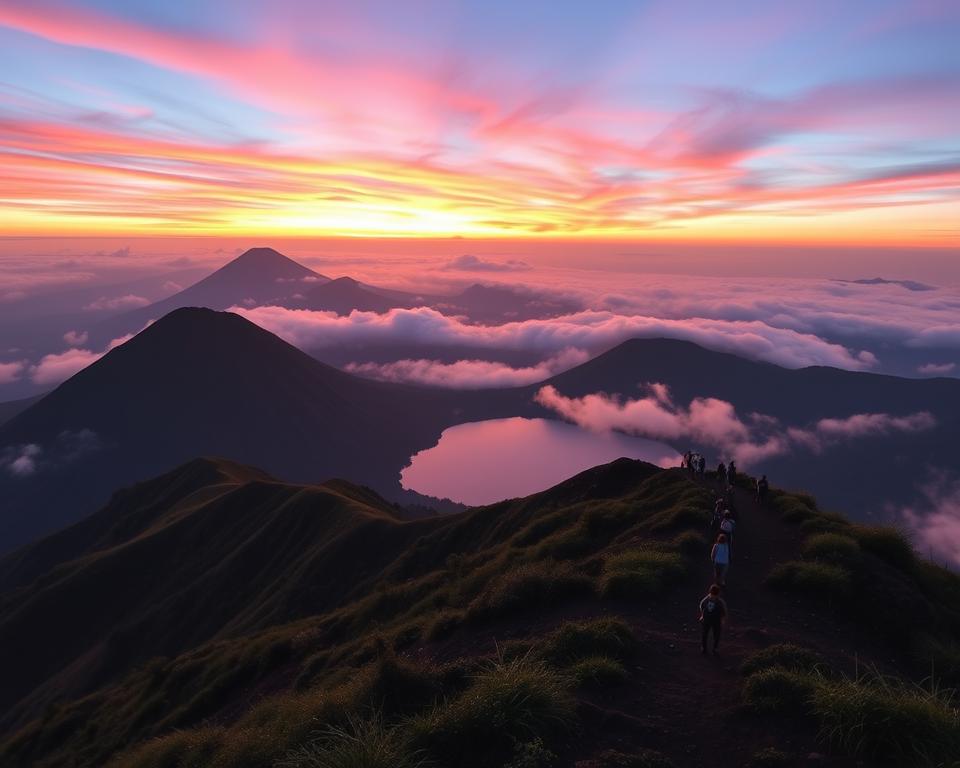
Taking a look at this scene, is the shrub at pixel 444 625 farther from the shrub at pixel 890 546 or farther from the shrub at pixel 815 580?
the shrub at pixel 890 546

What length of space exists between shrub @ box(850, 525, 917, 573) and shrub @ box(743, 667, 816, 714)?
483 inches

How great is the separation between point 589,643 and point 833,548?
12423 millimetres

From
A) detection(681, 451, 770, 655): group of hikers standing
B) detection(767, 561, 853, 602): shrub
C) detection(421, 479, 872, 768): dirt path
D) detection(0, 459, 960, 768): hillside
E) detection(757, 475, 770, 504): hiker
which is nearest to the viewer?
detection(0, 459, 960, 768): hillside

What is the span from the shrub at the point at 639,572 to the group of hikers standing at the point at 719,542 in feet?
4.64

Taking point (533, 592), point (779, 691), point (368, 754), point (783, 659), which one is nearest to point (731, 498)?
point (533, 592)

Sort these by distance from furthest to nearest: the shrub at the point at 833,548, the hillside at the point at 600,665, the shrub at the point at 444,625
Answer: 1. the shrub at the point at 444,625
2. the shrub at the point at 833,548
3. the hillside at the point at 600,665

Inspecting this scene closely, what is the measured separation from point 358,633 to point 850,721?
2485 centimetres

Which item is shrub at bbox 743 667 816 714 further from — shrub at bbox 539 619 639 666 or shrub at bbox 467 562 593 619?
shrub at bbox 467 562 593 619

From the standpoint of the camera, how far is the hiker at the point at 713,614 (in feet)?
47.0

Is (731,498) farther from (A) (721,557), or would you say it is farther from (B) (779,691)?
(B) (779,691)

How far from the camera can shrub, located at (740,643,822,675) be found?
43.8ft

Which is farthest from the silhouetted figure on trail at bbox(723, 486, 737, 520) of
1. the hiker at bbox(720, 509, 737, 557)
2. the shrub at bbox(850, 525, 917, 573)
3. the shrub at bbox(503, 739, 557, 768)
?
the shrub at bbox(503, 739, 557, 768)

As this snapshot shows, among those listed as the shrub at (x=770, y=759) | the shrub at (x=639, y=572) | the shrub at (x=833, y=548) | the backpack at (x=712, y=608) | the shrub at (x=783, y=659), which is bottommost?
the shrub at (x=639, y=572)

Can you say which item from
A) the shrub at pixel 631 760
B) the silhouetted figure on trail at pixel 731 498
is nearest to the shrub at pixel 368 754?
the shrub at pixel 631 760
